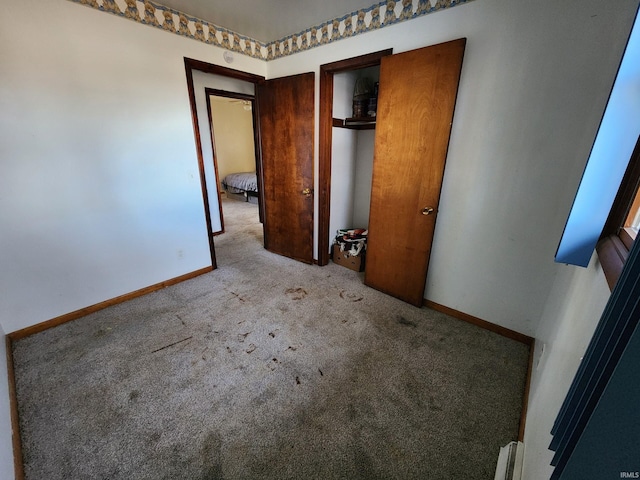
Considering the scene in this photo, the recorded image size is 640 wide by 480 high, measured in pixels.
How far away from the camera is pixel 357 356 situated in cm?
183

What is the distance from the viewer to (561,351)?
111cm

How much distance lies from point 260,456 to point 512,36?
277cm

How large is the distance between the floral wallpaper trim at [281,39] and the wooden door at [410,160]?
34cm

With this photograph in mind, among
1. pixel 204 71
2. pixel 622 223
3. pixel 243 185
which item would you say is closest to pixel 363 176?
pixel 204 71

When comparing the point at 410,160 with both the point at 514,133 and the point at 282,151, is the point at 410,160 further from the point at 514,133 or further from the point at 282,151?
the point at 282,151

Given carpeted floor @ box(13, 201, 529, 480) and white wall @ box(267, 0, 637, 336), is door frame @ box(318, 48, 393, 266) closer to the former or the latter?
white wall @ box(267, 0, 637, 336)

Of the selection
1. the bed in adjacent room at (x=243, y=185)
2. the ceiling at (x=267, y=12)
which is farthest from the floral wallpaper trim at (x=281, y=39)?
the bed in adjacent room at (x=243, y=185)

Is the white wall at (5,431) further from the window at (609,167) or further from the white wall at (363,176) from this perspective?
the white wall at (363,176)

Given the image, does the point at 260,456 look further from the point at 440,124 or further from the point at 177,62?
the point at 177,62

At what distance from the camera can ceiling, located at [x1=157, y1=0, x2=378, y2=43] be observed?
6.97 feet

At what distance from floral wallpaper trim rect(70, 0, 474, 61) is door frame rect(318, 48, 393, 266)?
21 cm

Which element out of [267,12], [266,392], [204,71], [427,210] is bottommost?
[266,392]

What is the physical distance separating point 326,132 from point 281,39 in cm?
112

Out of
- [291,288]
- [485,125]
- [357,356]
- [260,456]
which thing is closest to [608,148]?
[485,125]
